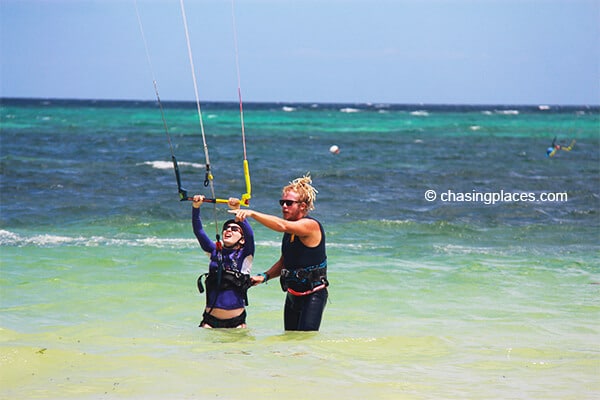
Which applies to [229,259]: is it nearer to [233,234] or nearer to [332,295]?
[233,234]

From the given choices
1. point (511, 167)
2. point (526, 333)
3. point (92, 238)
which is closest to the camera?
point (526, 333)

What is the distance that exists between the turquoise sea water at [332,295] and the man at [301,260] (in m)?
0.23

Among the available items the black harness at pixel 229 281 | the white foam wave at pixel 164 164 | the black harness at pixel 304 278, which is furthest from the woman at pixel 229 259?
the white foam wave at pixel 164 164

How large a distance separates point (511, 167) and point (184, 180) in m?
12.0

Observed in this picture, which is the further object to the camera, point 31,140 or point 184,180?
point 31,140

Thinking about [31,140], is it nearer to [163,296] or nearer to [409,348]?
[163,296]

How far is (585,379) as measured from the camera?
254 inches

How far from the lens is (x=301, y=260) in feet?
23.3

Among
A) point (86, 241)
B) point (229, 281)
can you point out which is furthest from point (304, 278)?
point (86, 241)

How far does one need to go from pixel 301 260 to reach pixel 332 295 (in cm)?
339

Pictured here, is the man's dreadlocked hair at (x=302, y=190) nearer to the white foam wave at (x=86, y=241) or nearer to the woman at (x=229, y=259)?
the woman at (x=229, y=259)

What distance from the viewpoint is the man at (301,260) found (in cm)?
695

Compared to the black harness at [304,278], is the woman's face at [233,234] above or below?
above

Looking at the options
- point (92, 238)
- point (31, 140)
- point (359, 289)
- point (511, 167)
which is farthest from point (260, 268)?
point (31, 140)
